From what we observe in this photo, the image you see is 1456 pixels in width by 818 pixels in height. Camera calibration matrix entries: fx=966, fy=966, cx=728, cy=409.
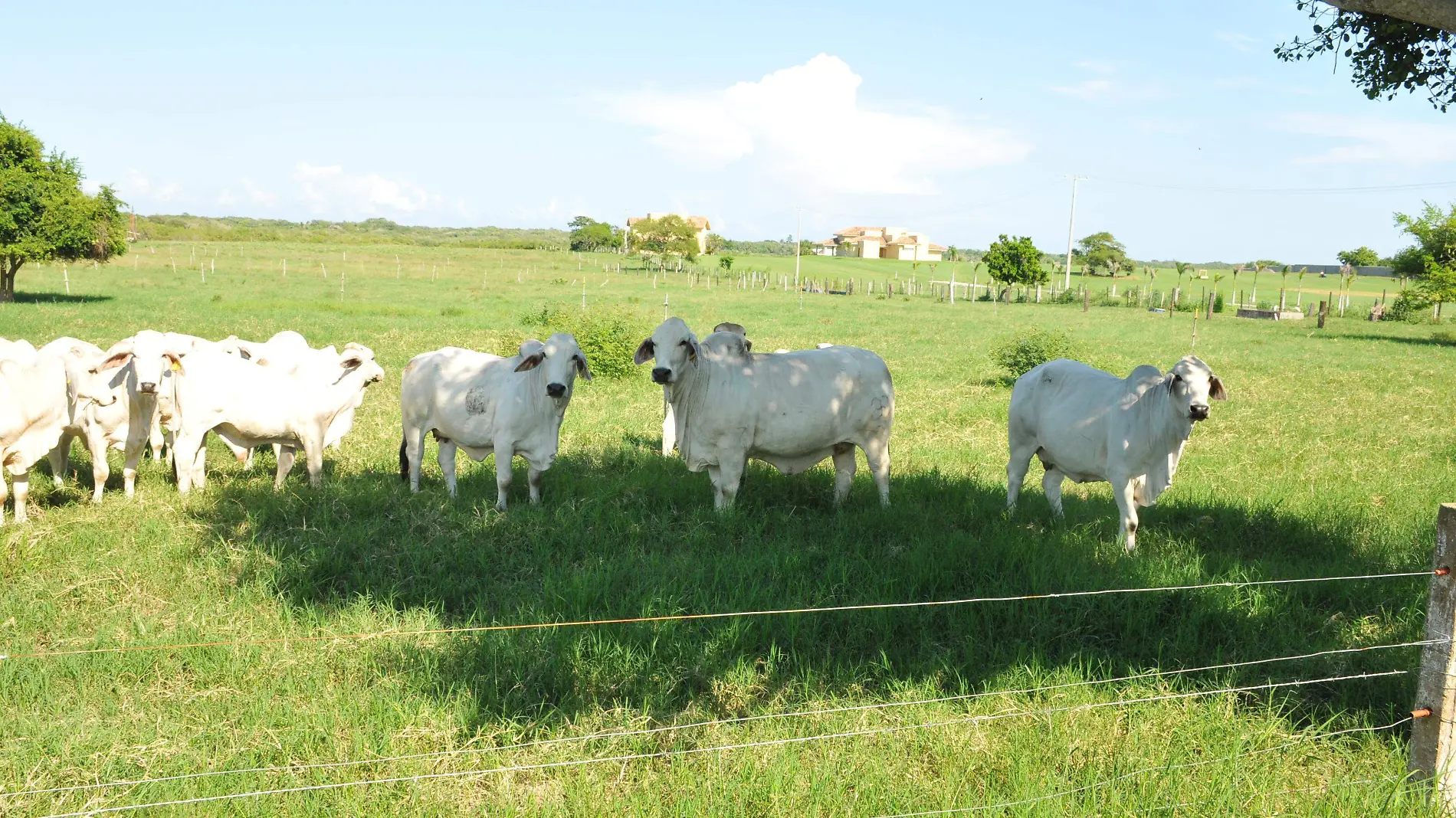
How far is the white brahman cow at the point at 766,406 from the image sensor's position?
28.8ft

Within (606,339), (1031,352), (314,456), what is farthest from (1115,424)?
(606,339)

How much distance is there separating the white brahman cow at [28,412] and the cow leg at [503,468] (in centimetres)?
377

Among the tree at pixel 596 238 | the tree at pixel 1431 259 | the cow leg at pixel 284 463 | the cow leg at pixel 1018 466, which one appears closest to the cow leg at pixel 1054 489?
the cow leg at pixel 1018 466

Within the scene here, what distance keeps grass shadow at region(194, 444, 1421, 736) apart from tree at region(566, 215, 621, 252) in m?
118

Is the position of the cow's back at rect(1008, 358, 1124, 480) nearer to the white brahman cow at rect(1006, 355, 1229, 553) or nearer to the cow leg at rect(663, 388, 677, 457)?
the white brahman cow at rect(1006, 355, 1229, 553)

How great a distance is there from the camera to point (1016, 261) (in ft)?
199

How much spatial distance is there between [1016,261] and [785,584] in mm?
57558

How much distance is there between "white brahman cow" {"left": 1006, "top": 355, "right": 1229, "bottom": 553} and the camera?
7.72 metres

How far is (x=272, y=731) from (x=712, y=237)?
429 feet

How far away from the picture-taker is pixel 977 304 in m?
57.9

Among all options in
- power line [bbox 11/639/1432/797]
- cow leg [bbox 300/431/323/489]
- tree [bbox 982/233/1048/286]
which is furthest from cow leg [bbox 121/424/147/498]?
tree [bbox 982/233/1048/286]

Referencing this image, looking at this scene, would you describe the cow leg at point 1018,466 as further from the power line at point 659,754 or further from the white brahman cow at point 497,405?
the white brahman cow at point 497,405

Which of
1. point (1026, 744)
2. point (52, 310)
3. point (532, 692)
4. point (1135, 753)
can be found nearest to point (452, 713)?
point (532, 692)

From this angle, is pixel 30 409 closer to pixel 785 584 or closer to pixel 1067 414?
pixel 785 584
